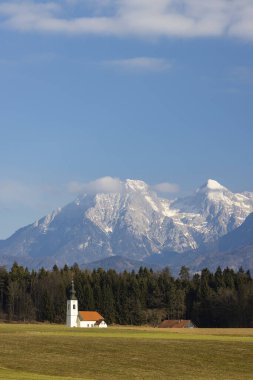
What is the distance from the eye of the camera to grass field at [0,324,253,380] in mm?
71688

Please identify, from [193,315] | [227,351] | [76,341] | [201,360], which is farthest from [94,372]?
[193,315]

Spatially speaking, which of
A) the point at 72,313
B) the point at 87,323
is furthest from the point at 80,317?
the point at 87,323

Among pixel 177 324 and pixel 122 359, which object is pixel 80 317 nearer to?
pixel 177 324

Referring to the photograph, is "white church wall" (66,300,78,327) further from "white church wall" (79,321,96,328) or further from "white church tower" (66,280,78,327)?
"white church wall" (79,321,96,328)

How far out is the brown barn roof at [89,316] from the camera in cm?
18839

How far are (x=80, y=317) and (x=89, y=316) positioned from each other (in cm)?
192

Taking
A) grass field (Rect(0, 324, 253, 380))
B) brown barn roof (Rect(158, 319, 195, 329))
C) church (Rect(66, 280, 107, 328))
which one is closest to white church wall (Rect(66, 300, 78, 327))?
church (Rect(66, 280, 107, 328))

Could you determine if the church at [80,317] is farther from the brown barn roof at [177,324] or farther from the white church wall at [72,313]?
the brown barn roof at [177,324]

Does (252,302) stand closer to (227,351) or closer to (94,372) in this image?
(227,351)

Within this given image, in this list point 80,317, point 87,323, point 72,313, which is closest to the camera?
point 87,323

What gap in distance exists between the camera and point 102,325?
604ft

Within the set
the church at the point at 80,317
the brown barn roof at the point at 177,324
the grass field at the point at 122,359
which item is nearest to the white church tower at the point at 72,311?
the church at the point at 80,317

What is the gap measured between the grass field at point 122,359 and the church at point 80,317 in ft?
267

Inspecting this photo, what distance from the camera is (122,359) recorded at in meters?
82.1
